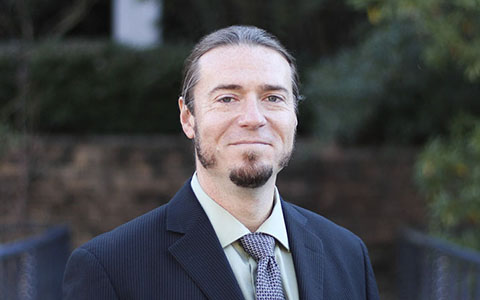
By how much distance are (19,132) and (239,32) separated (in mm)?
6433

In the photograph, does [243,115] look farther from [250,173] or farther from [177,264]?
[177,264]

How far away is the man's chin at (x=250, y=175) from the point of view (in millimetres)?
1897

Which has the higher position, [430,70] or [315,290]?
[430,70]

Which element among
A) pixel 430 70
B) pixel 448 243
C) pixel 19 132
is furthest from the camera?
pixel 19 132

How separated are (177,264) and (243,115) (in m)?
0.50

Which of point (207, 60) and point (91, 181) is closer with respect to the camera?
point (207, 60)

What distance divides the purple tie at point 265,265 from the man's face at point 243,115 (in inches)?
7.6

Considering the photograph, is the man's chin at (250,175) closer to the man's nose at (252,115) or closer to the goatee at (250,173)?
the goatee at (250,173)

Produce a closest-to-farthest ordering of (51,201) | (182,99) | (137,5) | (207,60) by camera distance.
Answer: (207,60) → (182,99) → (51,201) → (137,5)

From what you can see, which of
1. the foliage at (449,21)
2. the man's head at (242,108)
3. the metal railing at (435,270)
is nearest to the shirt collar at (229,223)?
the man's head at (242,108)

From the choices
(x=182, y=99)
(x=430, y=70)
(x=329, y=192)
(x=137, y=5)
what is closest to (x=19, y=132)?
(x=137, y=5)

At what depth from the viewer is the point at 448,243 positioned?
5766 millimetres

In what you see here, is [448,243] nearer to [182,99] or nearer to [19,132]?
[182,99]

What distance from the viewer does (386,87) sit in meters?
6.73
